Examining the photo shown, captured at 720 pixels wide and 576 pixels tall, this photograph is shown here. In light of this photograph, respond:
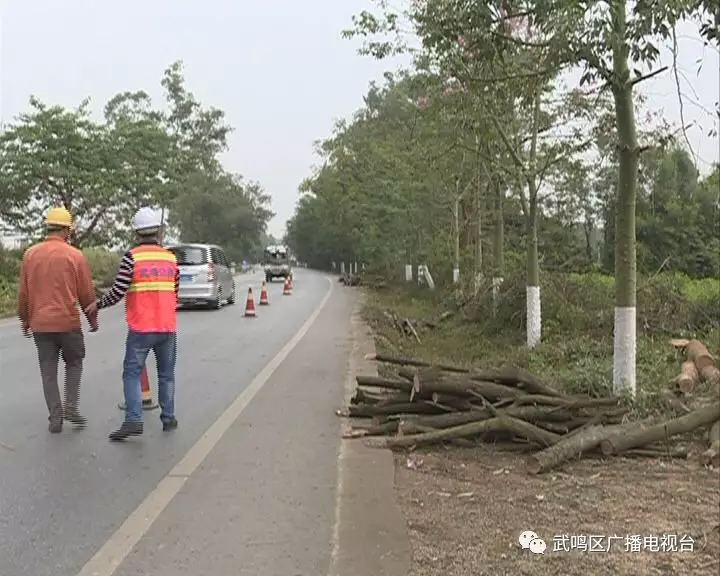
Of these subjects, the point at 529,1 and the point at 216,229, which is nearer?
the point at 529,1

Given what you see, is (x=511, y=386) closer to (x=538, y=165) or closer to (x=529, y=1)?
(x=529, y=1)

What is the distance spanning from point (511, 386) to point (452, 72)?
5.18m

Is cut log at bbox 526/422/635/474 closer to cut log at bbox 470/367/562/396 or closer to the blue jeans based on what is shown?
cut log at bbox 470/367/562/396

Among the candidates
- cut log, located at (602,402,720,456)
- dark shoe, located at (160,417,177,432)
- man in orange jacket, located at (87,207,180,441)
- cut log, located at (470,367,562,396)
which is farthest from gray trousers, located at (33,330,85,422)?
cut log, located at (602,402,720,456)

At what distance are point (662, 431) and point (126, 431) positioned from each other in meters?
4.25

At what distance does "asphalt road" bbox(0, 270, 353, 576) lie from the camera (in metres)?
4.57

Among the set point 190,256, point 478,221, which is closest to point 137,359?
point 478,221

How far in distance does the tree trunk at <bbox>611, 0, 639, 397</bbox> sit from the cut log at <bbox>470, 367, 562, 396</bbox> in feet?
3.73

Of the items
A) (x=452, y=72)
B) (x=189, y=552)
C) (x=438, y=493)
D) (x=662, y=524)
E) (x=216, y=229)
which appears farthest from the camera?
(x=216, y=229)

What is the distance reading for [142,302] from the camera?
7.13 meters

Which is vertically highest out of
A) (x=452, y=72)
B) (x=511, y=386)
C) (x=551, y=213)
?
(x=452, y=72)

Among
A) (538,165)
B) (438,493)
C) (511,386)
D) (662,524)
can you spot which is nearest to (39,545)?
(438,493)

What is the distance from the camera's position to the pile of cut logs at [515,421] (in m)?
6.38

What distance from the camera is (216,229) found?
3418 inches
